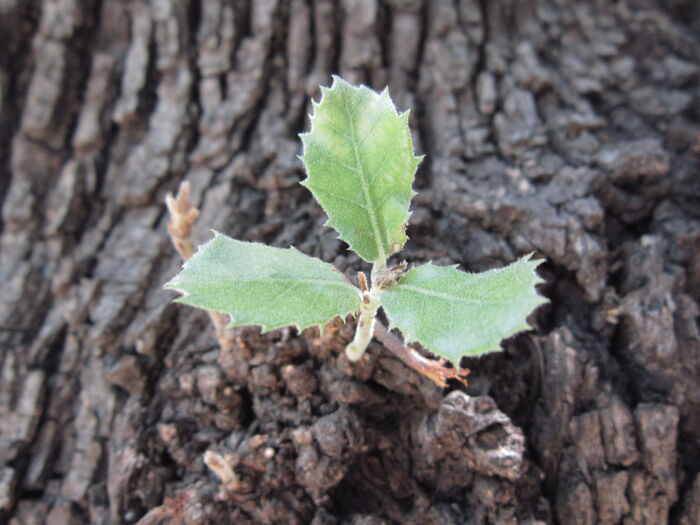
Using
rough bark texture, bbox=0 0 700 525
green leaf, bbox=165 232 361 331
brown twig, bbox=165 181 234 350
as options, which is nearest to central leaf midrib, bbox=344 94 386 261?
green leaf, bbox=165 232 361 331

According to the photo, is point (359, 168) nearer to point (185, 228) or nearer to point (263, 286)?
point (263, 286)

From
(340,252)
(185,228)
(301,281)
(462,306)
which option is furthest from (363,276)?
(185,228)

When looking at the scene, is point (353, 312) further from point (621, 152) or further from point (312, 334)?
point (621, 152)

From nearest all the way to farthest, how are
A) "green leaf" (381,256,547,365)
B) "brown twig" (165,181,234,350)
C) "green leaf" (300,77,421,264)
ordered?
1. "green leaf" (381,256,547,365)
2. "green leaf" (300,77,421,264)
3. "brown twig" (165,181,234,350)

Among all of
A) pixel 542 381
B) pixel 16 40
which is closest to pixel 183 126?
pixel 16 40

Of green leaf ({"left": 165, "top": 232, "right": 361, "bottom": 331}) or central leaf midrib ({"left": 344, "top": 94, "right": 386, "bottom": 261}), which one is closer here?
green leaf ({"left": 165, "top": 232, "right": 361, "bottom": 331})

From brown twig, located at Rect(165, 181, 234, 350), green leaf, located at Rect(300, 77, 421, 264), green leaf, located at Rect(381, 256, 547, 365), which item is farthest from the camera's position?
brown twig, located at Rect(165, 181, 234, 350)

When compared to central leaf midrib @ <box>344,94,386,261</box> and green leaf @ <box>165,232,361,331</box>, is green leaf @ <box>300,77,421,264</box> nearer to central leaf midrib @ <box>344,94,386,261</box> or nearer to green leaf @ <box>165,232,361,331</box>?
central leaf midrib @ <box>344,94,386,261</box>
